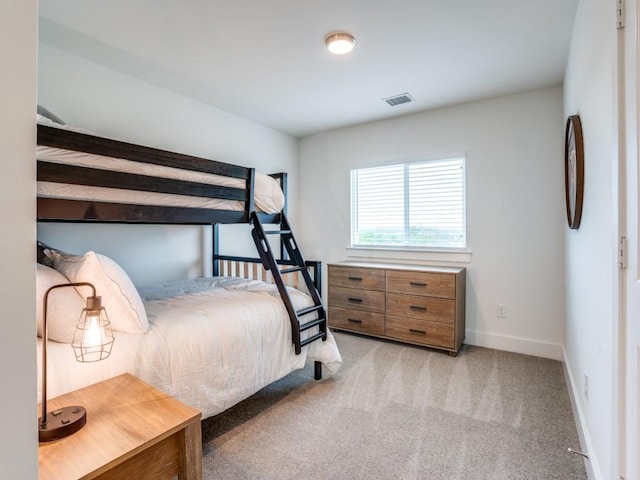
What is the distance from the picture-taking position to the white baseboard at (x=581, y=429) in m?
1.43

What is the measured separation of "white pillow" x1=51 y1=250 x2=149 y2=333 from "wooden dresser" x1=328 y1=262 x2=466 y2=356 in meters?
2.28

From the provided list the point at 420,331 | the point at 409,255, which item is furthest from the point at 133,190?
the point at 409,255

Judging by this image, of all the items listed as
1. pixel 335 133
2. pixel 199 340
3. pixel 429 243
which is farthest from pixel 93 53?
pixel 429 243

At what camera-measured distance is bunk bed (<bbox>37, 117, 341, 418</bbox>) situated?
138 cm

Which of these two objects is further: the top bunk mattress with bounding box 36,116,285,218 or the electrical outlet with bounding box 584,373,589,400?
the electrical outlet with bounding box 584,373,589,400

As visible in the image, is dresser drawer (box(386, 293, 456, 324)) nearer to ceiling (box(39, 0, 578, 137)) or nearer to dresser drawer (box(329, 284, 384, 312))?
dresser drawer (box(329, 284, 384, 312))

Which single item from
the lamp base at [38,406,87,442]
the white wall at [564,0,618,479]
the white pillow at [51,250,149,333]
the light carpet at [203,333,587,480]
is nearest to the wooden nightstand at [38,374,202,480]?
the lamp base at [38,406,87,442]

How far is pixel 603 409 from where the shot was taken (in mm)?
1312

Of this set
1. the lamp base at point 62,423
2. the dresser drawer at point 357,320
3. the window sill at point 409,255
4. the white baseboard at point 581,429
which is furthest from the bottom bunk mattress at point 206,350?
the window sill at point 409,255

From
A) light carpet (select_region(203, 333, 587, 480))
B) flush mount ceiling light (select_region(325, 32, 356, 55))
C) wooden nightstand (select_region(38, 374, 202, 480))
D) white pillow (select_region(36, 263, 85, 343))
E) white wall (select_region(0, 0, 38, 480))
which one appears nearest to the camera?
white wall (select_region(0, 0, 38, 480))

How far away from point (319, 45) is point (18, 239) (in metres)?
2.23

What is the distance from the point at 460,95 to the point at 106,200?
3.04 meters

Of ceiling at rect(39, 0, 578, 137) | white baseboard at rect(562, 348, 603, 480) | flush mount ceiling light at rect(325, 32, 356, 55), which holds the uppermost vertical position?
ceiling at rect(39, 0, 578, 137)

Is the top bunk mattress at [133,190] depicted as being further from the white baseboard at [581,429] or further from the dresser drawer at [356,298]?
the white baseboard at [581,429]
